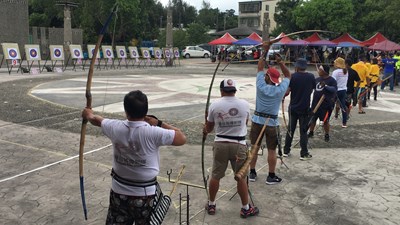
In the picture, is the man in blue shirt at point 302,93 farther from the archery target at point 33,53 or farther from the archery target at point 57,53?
the archery target at point 57,53

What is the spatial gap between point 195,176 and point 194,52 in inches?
1816

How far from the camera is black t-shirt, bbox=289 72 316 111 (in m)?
6.95

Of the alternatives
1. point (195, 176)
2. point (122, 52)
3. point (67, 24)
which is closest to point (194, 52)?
point (122, 52)

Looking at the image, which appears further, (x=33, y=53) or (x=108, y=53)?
(x=108, y=53)

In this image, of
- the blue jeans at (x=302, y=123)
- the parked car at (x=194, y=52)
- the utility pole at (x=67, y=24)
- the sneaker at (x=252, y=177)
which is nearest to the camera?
the sneaker at (x=252, y=177)

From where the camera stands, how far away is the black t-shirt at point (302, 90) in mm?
6953

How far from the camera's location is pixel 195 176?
20.6 ft

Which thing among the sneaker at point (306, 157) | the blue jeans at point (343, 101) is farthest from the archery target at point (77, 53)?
the sneaker at point (306, 157)

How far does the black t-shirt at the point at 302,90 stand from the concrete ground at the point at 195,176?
1083 mm

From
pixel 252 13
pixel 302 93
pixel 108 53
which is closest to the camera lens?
pixel 302 93

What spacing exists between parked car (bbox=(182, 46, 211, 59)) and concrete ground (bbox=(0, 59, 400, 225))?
4030 cm

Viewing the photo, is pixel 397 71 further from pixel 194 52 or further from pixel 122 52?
pixel 194 52

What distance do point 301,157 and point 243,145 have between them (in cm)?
303

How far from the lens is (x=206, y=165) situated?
6863mm
